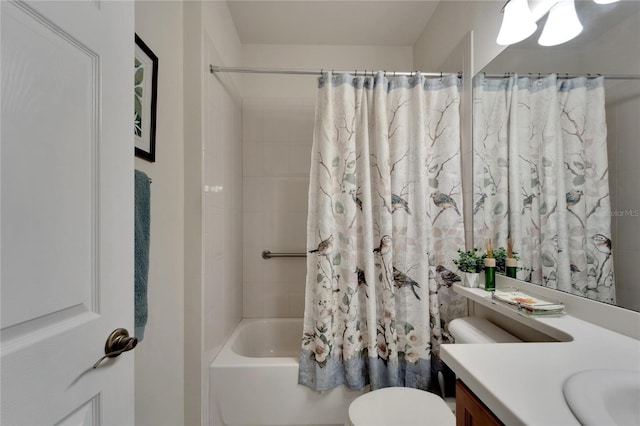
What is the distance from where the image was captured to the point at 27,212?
488 millimetres

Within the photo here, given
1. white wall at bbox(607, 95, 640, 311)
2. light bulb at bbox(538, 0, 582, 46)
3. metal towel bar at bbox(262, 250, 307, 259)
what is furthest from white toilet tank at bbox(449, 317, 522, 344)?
metal towel bar at bbox(262, 250, 307, 259)

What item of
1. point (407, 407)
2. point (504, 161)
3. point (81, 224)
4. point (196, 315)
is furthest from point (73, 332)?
point (504, 161)

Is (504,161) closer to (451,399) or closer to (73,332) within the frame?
(451,399)

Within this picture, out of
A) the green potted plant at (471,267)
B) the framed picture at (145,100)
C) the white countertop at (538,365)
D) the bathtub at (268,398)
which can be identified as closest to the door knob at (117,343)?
the framed picture at (145,100)

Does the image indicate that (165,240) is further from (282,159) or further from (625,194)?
(625,194)

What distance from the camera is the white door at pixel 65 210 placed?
0.47m

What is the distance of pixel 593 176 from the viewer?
2.86 ft

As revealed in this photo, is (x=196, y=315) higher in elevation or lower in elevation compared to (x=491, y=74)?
lower

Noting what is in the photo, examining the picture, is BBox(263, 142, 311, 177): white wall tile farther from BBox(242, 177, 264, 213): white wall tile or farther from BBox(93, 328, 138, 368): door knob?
BBox(93, 328, 138, 368): door knob

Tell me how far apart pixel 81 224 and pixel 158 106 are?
805 millimetres

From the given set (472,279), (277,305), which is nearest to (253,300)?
(277,305)

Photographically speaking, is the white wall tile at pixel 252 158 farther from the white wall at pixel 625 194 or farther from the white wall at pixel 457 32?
the white wall at pixel 625 194

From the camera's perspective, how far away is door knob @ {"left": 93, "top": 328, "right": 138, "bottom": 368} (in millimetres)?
641

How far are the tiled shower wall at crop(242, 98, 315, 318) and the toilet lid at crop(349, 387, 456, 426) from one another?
1.11m
